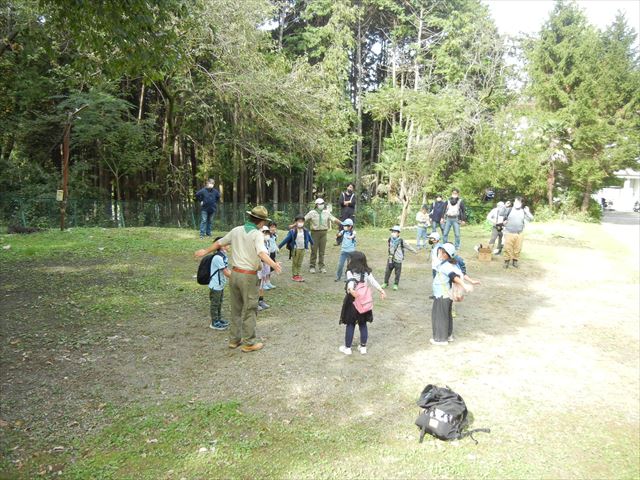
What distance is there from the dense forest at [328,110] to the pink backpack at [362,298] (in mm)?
6349

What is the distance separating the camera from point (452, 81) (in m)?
28.4

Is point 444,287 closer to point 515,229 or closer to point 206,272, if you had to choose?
point 206,272

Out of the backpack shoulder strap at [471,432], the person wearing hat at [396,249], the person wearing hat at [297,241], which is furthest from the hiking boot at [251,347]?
the person wearing hat at [396,249]

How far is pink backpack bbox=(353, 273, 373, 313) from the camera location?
6.47m

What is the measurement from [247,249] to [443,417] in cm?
307

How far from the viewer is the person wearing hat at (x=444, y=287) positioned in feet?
23.4

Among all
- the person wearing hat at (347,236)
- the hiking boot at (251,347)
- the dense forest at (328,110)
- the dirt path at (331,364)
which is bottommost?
the dirt path at (331,364)

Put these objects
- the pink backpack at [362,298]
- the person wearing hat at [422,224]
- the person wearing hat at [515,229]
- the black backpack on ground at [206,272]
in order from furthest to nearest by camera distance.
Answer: the person wearing hat at [422,224] < the person wearing hat at [515,229] < the black backpack on ground at [206,272] < the pink backpack at [362,298]

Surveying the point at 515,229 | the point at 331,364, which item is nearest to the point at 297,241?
the point at 331,364

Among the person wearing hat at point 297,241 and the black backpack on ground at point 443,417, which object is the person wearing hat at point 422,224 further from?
the black backpack on ground at point 443,417

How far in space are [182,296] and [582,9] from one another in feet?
109

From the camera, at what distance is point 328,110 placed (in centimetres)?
2070

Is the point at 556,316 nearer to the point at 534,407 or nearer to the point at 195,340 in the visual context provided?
the point at 534,407

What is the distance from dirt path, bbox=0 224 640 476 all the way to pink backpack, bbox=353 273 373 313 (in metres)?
0.74
